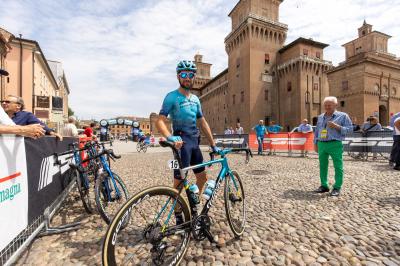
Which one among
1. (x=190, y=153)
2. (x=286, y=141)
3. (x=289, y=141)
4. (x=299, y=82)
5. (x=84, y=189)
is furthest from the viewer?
(x=299, y=82)

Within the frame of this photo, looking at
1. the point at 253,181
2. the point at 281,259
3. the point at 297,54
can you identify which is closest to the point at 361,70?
the point at 297,54

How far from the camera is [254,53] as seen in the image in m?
38.6

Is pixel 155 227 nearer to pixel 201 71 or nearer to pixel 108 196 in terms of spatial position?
pixel 108 196

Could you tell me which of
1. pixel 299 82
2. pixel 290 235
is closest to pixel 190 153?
pixel 290 235

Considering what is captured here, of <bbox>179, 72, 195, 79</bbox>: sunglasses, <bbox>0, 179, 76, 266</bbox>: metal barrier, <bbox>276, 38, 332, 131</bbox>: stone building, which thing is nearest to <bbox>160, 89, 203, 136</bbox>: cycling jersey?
<bbox>179, 72, 195, 79</bbox>: sunglasses

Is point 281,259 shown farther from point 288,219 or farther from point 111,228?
point 111,228

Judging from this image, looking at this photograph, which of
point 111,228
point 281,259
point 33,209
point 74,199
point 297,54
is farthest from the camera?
point 297,54

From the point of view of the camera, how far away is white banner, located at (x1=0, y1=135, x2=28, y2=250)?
2107 millimetres

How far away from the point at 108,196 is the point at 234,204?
214 cm

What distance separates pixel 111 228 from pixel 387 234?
3416 millimetres

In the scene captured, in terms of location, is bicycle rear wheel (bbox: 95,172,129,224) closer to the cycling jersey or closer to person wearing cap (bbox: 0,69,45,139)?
person wearing cap (bbox: 0,69,45,139)

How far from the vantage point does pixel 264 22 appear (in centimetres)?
3881

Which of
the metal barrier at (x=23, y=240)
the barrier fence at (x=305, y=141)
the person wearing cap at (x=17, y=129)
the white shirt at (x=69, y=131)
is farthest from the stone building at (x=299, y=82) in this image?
the person wearing cap at (x=17, y=129)

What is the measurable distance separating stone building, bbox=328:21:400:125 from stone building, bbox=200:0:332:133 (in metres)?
3.52
